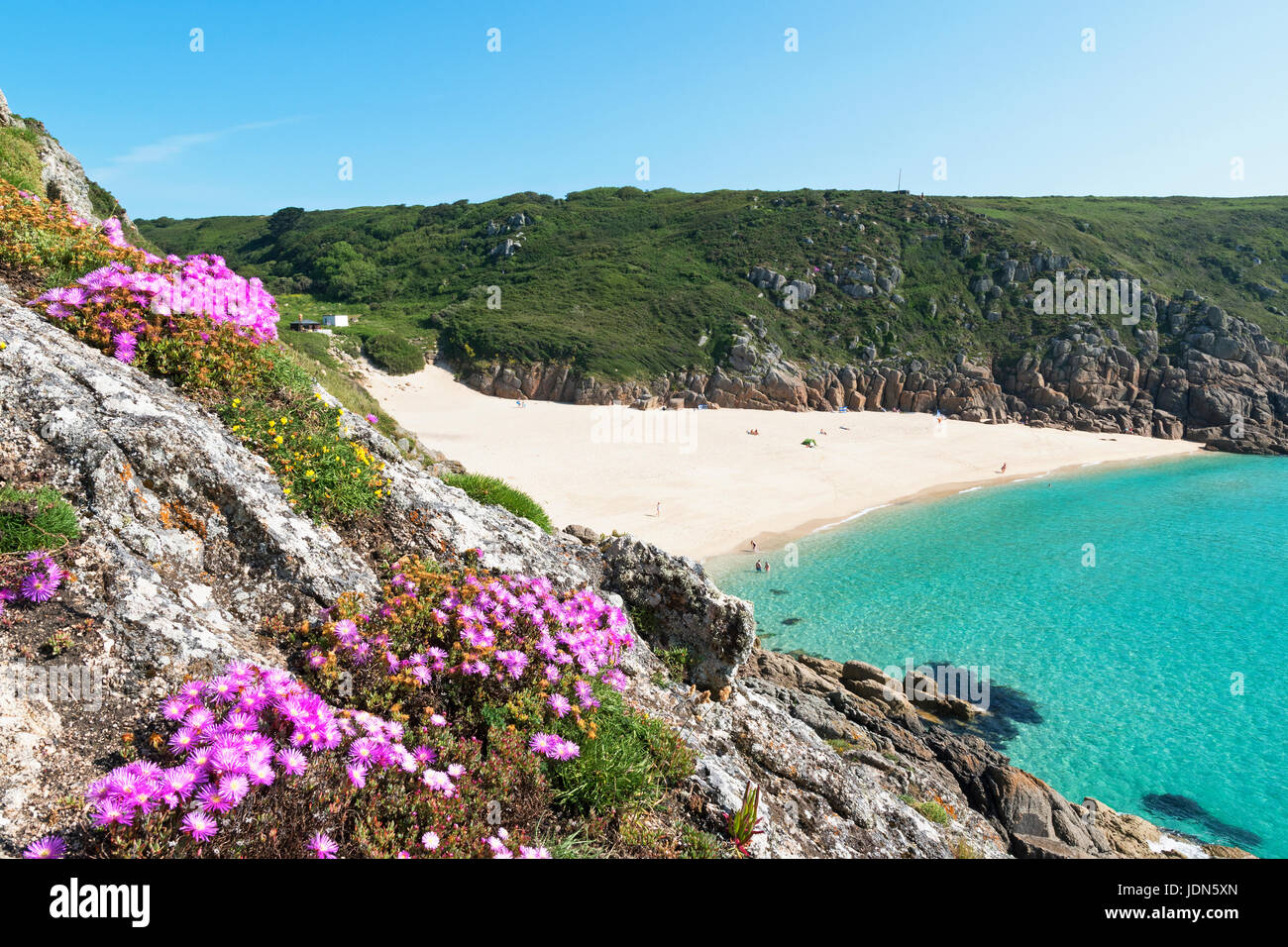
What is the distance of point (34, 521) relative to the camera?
3695mm

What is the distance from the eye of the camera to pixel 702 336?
Result: 212 ft

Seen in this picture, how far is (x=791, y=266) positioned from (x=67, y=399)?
8356cm

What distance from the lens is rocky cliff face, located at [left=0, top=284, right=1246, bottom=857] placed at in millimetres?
3262

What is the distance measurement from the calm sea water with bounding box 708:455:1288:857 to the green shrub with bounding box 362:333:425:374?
39204mm

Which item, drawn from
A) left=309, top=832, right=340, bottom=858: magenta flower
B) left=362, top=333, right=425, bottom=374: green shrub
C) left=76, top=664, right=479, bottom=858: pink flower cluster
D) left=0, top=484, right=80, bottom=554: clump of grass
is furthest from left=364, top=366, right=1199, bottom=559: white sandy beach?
left=309, top=832, right=340, bottom=858: magenta flower

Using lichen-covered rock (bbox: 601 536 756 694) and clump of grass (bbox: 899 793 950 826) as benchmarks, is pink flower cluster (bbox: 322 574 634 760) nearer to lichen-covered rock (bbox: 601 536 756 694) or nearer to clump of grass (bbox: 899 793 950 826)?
lichen-covered rock (bbox: 601 536 756 694)

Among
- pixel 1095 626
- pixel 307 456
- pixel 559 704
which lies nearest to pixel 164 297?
pixel 307 456

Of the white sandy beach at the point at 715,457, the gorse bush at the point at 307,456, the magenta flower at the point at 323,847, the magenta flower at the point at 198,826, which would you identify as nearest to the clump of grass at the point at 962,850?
the magenta flower at the point at 323,847

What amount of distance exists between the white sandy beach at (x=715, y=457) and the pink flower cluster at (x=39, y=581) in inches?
903

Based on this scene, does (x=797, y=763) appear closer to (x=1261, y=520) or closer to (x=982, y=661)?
(x=982, y=661)

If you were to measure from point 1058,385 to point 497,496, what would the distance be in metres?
69.6

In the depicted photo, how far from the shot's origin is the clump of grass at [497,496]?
8297 mm

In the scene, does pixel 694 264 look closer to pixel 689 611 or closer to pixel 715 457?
pixel 715 457
